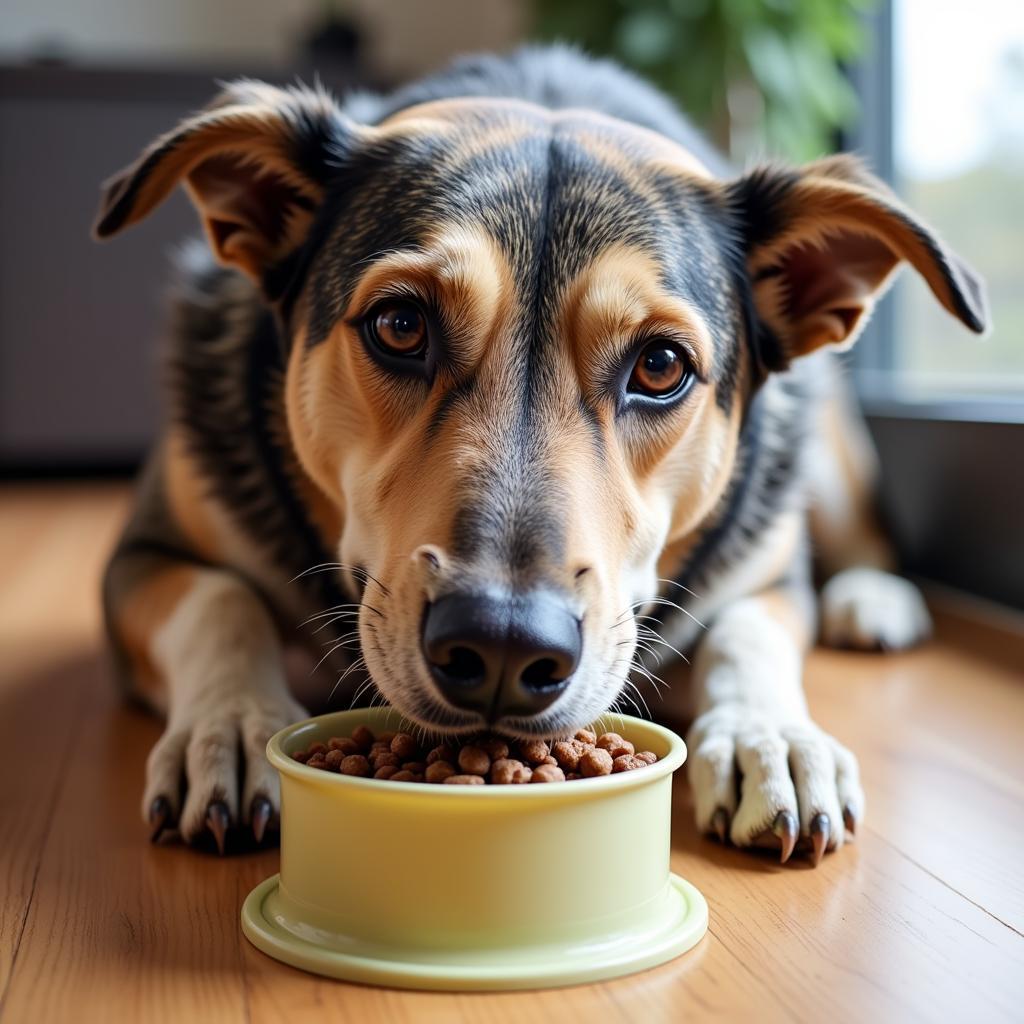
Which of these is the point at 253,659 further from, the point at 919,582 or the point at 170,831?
the point at 919,582

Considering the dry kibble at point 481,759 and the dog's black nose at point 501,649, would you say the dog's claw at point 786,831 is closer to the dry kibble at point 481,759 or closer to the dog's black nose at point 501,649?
the dry kibble at point 481,759

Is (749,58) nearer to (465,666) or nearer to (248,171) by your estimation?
(248,171)

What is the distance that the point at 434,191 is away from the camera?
1784 mm

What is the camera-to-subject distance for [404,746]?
4.72 ft

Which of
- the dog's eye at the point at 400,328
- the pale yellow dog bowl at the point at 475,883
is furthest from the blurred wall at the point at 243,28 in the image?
the pale yellow dog bowl at the point at 475,883

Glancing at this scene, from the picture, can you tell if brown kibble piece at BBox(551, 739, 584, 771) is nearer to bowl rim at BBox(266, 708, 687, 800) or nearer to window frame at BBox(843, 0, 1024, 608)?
bowl rim at BBox(266, 708, 687, 800)

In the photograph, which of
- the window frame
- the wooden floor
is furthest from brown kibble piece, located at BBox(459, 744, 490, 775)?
the window frame

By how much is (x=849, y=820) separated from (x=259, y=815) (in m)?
0.77

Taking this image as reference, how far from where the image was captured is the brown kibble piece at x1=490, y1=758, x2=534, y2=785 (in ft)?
4.38

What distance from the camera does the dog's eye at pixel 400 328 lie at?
5.60 ft

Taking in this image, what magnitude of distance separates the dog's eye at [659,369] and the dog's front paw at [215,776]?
679mm

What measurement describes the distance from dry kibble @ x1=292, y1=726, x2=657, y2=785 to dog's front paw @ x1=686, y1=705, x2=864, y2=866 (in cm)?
22

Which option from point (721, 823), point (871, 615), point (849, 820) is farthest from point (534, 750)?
point (871, 615)

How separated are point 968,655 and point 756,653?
1.00 m
